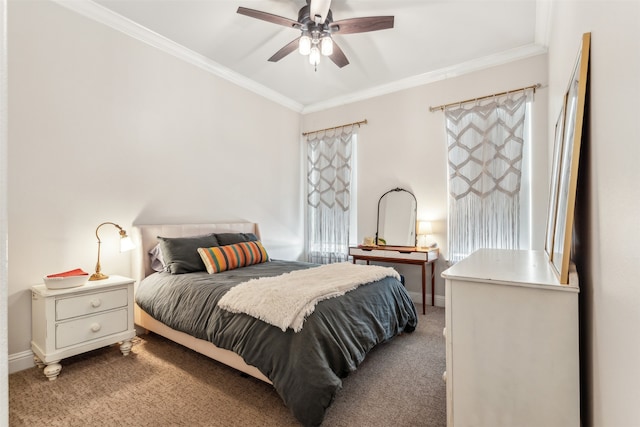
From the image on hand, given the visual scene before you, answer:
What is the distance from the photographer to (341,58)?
9.61ft

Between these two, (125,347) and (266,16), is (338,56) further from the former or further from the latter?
(125,347)

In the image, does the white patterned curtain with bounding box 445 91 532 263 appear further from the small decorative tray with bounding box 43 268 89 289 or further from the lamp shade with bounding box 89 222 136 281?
the small decorative tray with bounding box 43 268 89 289

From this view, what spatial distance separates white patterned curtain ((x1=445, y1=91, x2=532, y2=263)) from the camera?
3385mm

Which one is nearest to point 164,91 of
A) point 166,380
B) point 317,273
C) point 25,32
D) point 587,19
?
point 25,32

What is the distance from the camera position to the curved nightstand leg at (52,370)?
212 centimetres

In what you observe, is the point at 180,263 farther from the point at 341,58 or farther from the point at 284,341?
the point at 341,58

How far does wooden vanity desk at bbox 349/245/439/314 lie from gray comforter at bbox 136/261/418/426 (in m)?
0.85

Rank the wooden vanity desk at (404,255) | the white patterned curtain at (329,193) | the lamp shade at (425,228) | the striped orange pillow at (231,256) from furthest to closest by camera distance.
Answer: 1. the white patterned curtain at (329,193)
2. the lamp shade at (425,228)
3. the wooden vanity desk at (404,255)
4. the striped orange pillow at (231,256)

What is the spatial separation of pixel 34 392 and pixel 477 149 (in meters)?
4.42

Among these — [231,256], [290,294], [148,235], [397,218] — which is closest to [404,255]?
[397,218]

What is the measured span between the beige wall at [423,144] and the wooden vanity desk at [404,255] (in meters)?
0.24

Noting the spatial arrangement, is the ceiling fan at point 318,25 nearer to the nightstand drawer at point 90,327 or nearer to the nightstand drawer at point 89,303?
the nightstand drawer at point 89,303

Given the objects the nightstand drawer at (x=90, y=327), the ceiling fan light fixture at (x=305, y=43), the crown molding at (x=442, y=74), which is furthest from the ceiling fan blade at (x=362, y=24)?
the nightstand drawer at (x=90, y=327)

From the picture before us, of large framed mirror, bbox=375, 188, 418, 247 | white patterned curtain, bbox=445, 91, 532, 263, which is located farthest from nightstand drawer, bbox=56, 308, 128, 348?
white patterned curtain, bbox=445, 91, 532, 263
